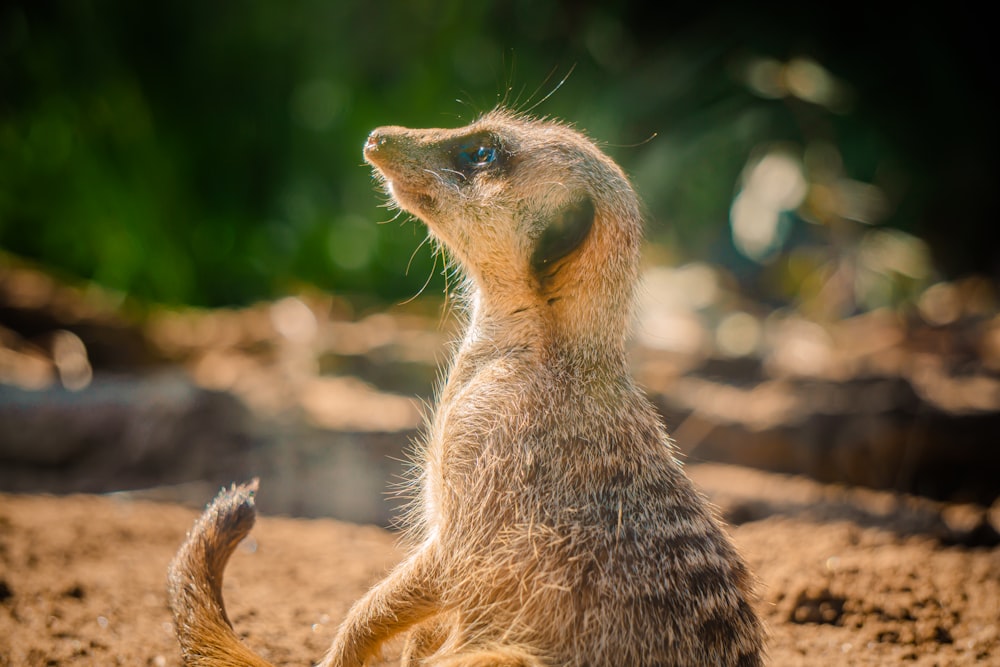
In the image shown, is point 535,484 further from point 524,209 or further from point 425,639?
point 524,209

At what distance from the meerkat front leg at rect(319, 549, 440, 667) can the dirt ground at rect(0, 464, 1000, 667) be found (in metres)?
0.35

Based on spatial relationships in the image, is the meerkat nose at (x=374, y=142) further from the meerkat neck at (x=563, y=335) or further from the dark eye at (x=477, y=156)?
the meerkat neck at (x=563, y=335)

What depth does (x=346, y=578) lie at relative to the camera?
9.87ft

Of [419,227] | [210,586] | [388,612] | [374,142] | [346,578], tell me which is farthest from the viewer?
[419,227]

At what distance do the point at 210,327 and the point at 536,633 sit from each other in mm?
6166

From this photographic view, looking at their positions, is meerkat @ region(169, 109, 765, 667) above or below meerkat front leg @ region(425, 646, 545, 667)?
above

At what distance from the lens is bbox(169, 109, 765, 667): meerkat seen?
1893 mm

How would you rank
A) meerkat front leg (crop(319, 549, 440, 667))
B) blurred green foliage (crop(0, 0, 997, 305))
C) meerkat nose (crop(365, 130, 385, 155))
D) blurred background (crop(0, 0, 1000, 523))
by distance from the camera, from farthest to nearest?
blurred green foliage (crop(0, 0, 997, 305)) < blurred background (crop(0, 0, 1000, 523)) < meerkat nose (crop(365, 130, 385, 155)) < meerkat front leg (crop(319, 549, 440, 667))

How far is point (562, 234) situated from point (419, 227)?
236 inches

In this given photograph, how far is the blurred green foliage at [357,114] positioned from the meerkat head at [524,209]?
4609 mm

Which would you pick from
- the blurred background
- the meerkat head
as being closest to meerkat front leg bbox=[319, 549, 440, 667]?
the meerkat head

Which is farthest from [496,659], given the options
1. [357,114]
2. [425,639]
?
[357,114]

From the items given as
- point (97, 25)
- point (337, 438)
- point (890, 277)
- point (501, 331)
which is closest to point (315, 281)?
point (97, 25)

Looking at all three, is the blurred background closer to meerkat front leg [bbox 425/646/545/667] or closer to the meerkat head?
the meerkat head
